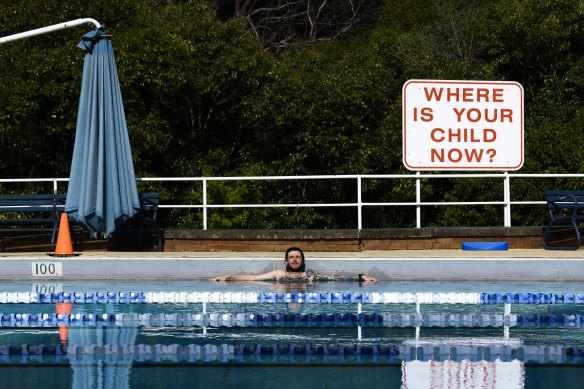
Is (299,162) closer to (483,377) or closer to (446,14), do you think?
(446,14)

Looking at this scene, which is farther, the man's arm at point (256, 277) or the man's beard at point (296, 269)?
the man's arm at point (256, 277)

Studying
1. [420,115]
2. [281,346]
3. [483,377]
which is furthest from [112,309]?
[420,115]

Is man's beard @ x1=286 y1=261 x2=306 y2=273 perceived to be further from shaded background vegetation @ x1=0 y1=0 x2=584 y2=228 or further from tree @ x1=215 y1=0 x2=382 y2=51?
tree @ x1=215 y1=0 x2=382 y2=51

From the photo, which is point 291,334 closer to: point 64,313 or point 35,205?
point 64,313

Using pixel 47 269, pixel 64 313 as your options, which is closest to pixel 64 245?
pixel 47 269

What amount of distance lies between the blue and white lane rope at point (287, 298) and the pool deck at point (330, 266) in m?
1.99

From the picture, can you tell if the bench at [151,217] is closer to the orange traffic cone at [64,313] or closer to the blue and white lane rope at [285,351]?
the orange traffic cone at [64,313]

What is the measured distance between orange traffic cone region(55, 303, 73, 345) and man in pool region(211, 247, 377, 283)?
8.50 feet

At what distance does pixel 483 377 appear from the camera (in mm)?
7715

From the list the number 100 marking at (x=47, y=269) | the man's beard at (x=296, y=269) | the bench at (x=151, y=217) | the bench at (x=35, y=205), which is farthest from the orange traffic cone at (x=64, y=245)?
the man's beard at (x=296, y=269)

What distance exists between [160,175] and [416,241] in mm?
8491

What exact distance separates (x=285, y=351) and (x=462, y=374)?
4.78ft

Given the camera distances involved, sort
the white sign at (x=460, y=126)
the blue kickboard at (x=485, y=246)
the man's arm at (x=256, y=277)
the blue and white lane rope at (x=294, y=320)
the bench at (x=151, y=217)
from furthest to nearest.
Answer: the white sign at (x=460, y=126) → the bench at (x=151, y=217) → the blue kickboard at (x=485, y=246) → the man's arm at (x=256, y=277) → the blue and white lane rope at (x=294, y=320)

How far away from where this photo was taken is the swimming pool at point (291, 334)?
25.6 ft
